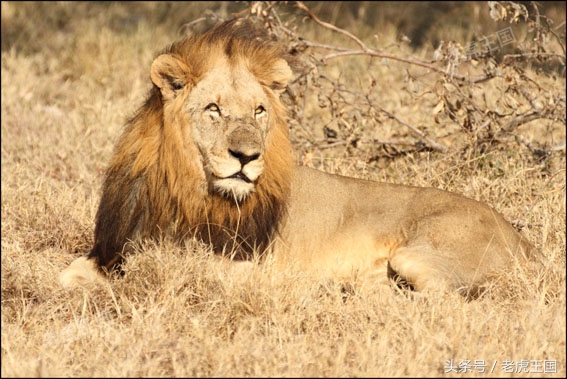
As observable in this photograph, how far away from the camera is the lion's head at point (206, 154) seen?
4.19 metres

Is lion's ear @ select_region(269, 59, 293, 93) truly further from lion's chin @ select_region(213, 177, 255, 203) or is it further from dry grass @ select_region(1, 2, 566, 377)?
dry grass @ select_region(1, 2, 566, 377)

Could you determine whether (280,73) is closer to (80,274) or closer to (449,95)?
(80,274)

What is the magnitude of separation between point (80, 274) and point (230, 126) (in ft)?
3.40

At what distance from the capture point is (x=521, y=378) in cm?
330

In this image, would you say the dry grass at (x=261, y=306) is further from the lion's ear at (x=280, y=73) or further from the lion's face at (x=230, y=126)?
the lion's ear at (x=280, y=73)

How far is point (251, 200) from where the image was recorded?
4336mm

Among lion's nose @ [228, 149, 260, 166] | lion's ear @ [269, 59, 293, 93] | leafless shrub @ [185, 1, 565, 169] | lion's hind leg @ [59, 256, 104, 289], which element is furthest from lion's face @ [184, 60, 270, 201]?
leafless shrub @ [185, 1, 565, 169]

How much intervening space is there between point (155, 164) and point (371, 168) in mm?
2407

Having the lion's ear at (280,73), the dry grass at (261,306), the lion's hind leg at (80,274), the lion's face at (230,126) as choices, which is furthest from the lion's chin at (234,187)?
the lion's hind leg at (80,274)

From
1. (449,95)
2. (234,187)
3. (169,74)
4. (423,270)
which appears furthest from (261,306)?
(449,95)

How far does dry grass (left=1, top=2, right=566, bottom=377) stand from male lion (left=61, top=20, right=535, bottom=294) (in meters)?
0.16

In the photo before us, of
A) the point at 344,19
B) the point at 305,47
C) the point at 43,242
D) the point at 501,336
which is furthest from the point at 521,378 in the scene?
the point at 344,19

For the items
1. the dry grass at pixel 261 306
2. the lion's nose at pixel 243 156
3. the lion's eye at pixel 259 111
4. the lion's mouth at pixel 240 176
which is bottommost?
the dry grass at pixel 261 306

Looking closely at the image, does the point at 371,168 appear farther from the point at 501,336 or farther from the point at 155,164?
the point at 501,336
